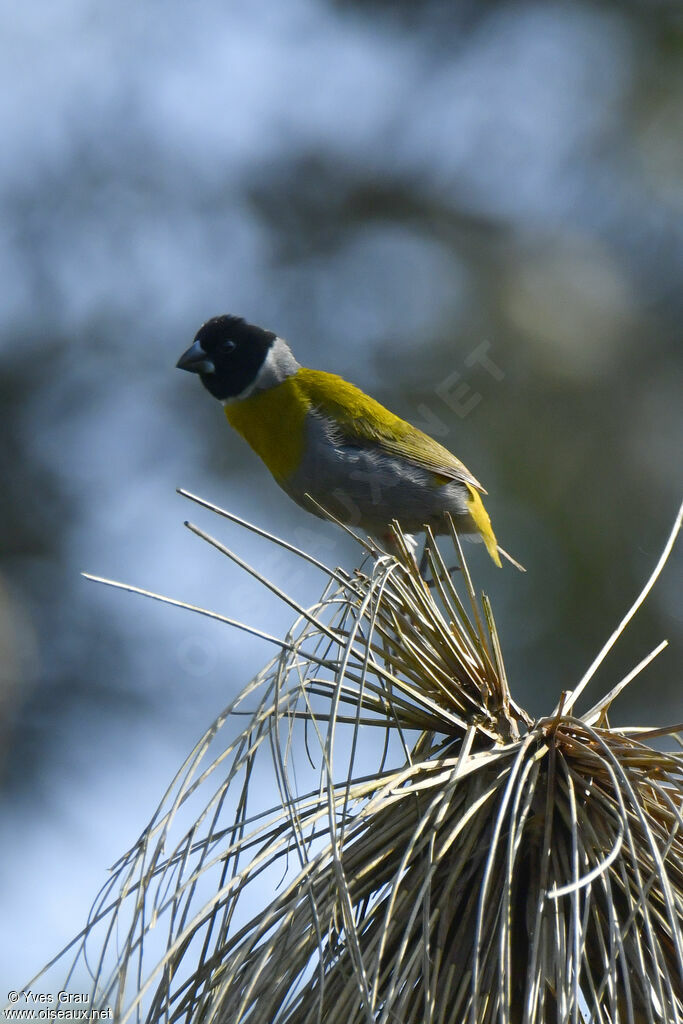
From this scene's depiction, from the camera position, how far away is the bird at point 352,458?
132 inches

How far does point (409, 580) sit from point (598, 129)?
7.16m

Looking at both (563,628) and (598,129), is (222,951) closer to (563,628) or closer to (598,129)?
(563,628)

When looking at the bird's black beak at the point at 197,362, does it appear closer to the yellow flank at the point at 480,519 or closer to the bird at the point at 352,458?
the bird at the point at 352,458

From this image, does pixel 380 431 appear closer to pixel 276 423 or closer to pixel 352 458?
pixel 352 458

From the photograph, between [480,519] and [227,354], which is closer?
[480,519]

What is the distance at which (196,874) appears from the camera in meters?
1.44

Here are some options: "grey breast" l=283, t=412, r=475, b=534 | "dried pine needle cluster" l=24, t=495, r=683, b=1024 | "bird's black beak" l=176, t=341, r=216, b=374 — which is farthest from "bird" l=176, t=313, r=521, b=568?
"dried pine needle cluster" l=24, t=495, r=683, b=1024

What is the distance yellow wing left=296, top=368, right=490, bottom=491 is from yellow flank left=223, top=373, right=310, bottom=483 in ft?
0.21

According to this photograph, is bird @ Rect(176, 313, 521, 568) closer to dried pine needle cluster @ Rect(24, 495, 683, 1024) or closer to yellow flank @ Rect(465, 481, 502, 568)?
yellow flank @ Rect(465, 481, 502, 568)

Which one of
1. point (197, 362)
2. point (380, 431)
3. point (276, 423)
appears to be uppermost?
point (380, 431)

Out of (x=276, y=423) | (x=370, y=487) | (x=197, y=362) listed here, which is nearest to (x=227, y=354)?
(x=197, y=362)

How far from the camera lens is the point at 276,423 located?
3564 mm

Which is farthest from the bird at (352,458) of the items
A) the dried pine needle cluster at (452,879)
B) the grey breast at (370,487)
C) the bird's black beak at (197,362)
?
the dried pine needle cluster at (452,879)

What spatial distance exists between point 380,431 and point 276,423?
36 cm
